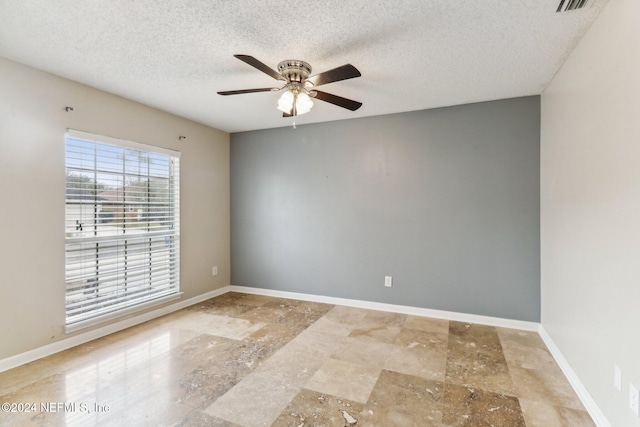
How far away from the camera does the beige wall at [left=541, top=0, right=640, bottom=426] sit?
1533 millimetres

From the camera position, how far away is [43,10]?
1850mm

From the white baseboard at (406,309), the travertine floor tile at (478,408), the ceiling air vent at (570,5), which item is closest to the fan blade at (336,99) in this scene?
the ceiling air vent at (570,5)

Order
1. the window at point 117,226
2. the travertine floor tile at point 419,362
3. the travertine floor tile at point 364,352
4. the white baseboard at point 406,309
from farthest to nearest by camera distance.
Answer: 1. the white baseboard at point 406,309
2. the window at point 117,226
3. the travertine floor tile at point 364,352
4. the travertine floor tile at point 419,362

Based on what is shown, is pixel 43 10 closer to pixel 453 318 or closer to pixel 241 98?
pixel 241 98

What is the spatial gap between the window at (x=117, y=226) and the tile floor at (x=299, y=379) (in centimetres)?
43

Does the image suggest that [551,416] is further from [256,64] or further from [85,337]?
[85,337]

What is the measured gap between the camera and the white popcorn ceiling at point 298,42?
1.83 m

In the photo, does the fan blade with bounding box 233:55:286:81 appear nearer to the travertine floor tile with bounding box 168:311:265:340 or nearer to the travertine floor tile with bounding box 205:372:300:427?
the travertine floor tile with bounding box 205:372:300:427

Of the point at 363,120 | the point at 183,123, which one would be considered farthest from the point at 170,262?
the point at 363,120

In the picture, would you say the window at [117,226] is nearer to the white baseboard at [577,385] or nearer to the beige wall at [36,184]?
the beige wall at [36,184]

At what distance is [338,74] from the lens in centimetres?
206

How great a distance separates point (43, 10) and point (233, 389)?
2751 mm

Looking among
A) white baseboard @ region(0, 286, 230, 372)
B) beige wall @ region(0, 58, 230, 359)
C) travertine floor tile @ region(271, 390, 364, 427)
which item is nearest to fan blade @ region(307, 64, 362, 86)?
travertine floor tile @ region(271, 390, 364, 427)

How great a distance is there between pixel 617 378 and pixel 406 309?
7.17 feet
